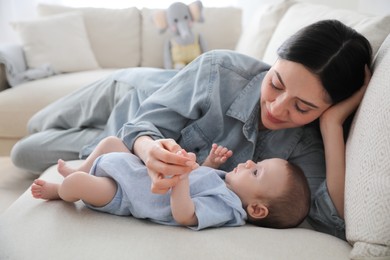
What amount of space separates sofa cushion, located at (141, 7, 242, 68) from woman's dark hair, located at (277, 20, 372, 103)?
7.24 ft

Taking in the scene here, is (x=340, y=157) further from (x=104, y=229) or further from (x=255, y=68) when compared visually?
(x=104, y=229)

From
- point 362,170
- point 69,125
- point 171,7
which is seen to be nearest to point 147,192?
point 362,170

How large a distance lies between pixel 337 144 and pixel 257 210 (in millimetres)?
281

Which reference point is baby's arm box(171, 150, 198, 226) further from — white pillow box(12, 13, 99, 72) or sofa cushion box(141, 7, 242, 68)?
sofa cushion box(141, 7, 242, 68)

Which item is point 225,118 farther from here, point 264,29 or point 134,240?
point 264,29

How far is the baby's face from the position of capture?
113 cm

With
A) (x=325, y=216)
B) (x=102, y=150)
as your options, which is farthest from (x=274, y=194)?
(x=102, y=150)

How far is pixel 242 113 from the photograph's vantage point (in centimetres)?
130

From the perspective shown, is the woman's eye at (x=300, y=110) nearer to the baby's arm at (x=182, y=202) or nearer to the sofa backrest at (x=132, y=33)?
the baby's arm at (x=182, y=202)

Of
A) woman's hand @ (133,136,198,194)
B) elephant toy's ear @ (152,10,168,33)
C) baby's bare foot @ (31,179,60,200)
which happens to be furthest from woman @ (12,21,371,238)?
elephant toy's ear @ (152,10,168,33)

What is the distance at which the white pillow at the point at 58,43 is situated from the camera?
2.90m

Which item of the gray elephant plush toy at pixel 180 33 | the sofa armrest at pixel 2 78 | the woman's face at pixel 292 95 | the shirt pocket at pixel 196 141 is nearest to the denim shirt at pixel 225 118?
the shirt pocket at pixel 196 141

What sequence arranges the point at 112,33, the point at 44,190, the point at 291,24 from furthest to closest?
the point at 112,33, the point at 291,24, the point at 44,190

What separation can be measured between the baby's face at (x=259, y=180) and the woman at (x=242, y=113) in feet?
0.41
